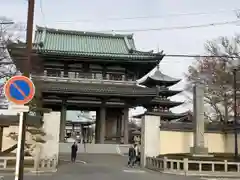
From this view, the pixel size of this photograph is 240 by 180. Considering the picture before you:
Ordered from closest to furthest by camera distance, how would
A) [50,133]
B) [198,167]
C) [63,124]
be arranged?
[198,167] → [50,133] → [63,124]

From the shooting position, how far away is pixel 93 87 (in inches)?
1560

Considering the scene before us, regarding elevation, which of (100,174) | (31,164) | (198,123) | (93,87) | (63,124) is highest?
(93,87)

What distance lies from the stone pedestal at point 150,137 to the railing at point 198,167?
4.18 meters

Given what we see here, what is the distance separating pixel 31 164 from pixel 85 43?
26.1 meters

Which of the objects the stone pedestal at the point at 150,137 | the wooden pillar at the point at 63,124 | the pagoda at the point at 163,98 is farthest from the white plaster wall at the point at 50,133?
the pagoda at the point at 163,98

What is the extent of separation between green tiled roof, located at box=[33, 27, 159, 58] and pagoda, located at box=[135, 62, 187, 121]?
401 inches

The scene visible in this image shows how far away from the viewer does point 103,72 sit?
4241cm

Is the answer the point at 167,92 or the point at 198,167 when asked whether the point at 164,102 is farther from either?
the point at 198,167

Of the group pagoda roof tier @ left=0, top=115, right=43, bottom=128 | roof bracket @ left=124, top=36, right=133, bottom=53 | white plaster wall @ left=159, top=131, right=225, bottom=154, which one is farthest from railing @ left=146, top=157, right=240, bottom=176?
roof bracket @ left=124, top=36, right=133, bottom=53

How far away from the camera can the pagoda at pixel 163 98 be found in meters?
52.7

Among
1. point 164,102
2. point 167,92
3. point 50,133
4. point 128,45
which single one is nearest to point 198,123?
point 50,133

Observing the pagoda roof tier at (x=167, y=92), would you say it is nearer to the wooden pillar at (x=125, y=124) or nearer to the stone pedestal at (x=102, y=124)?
the wooden pillar at (x=125, y=124)

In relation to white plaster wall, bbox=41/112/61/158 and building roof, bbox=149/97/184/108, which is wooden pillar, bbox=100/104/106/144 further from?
white plaster wall, bbox=41/112/61/158

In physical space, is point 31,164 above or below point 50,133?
below
